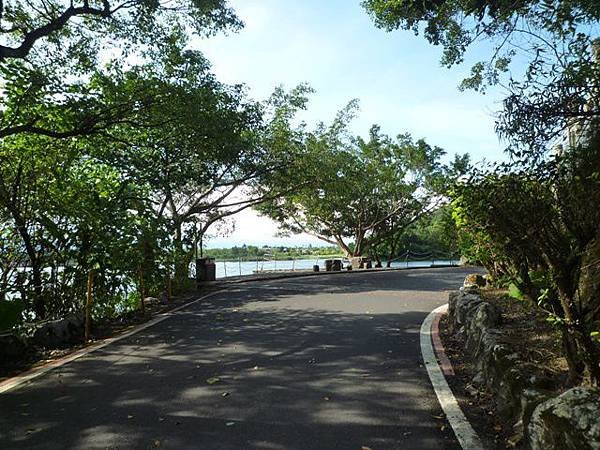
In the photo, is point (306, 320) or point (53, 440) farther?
point (306, 320)

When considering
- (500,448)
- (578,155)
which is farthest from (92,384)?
(578,155)

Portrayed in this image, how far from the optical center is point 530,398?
11.6ft

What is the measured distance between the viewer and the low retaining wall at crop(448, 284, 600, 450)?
108 inches

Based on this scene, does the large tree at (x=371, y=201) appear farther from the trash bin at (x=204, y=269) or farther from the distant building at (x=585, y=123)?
the distant building at (x=585, y=123)

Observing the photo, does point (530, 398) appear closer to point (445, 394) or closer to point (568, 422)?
point (568, 422)

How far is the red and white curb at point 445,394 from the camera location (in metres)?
3.64

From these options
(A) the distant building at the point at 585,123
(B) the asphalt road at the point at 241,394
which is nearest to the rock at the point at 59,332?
(B) the asphalt road at the point at 241,394

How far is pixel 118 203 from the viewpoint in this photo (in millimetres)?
9633

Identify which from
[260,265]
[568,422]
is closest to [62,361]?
[568,422]

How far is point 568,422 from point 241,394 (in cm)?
308

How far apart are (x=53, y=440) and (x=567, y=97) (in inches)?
241

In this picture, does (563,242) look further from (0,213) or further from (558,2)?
(0,213)

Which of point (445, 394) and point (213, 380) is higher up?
point (213, 380)

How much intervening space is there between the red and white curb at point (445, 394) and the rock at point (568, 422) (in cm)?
57
